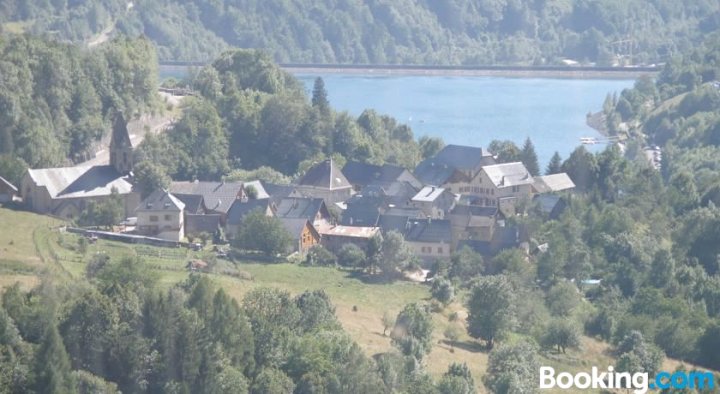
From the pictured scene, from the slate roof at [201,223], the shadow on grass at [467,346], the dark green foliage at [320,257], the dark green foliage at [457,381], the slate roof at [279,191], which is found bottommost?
the shadow on grass at [467,346]

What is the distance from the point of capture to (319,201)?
3241cm

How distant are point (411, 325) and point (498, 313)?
2.07 m

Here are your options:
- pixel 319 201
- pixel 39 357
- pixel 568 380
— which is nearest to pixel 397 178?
pixel 319 201

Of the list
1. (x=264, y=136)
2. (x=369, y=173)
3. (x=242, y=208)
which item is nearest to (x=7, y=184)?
(x=242, y=208)

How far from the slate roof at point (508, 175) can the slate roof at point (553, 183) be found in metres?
0.32

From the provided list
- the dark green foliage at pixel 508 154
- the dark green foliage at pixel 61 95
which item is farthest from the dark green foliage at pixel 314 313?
the dark green foliage at pixel 508 154

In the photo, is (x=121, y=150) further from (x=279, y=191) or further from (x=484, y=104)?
(x=484, y=104)

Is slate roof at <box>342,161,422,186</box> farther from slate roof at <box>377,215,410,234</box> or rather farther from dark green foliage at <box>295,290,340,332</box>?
dark green foliage at <box>295,290,340,332</box>

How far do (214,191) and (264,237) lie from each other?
3.39m

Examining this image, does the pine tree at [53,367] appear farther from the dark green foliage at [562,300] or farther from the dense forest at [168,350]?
the dark green foliage at [562,300]

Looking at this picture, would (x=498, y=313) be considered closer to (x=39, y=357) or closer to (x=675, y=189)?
(x=39, y=357)

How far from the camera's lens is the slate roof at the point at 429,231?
103ft

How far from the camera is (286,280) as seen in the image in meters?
28.0

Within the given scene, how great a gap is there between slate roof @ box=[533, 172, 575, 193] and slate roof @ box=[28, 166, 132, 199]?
878 centimetres
